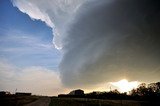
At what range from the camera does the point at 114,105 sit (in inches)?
1927

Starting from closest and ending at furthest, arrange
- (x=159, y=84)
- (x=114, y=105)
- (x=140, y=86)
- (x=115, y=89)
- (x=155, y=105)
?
(x=155, y=105) → (x=114, y=105) → (x=159, y=84) → (x=140, y=86) → (x=115, y=89)

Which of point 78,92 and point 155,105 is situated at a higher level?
point 78,92

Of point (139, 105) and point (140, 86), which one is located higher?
point (140, 86)

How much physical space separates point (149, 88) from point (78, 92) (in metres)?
52.9

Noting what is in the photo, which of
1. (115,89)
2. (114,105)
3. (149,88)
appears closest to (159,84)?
(149,88)

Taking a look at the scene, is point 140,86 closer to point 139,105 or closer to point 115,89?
point 115,89

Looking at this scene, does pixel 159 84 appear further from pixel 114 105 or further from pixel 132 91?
pixel 114 105

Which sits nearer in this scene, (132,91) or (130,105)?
(130,105)

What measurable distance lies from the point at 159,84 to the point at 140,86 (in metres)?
20.9

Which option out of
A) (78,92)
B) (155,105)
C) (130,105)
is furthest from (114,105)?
(78,92)

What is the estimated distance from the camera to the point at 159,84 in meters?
137

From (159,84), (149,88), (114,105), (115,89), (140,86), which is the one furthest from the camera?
(115,89)

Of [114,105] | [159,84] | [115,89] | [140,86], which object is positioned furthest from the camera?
[115,89]

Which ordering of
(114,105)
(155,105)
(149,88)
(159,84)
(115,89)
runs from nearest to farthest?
(155,105)
(114,105)
(159,84)
(149,88)
(115,89)
